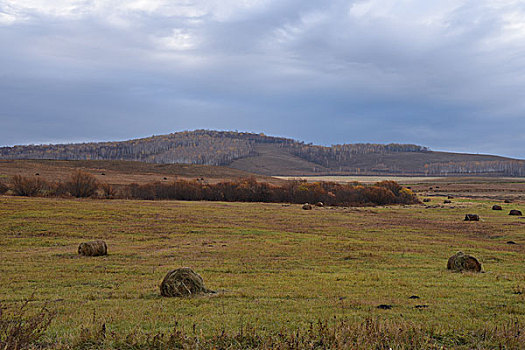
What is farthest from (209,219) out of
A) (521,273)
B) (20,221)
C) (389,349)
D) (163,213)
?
(389,349)

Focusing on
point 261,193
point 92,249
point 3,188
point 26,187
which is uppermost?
point 26,187

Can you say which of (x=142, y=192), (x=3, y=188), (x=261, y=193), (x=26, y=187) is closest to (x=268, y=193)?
(x=261, y=193)

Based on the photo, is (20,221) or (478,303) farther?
(20,221)

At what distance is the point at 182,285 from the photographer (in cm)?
1341

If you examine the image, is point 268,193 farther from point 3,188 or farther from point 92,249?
point 92,249

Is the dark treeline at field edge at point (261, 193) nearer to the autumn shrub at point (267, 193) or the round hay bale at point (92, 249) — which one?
the autumn shrub at point (267, 193)

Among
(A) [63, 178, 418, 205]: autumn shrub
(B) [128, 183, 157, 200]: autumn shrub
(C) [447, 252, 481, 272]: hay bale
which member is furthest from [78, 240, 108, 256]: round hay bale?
(B) [128, 183, 157, 200]: autumn shrub

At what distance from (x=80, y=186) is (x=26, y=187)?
7.73m

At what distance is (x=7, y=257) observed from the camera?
69.8 ft

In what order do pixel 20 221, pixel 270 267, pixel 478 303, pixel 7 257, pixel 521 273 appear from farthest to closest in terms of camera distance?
pixel 20 221 < pixel 7 257 < pixel 270 267 < pixel 521 273 < pixel 478 303

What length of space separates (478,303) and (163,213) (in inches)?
1461

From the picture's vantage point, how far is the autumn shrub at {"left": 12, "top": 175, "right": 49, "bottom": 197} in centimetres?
6194

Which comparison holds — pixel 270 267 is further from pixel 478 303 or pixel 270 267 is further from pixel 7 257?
pixel 7 257

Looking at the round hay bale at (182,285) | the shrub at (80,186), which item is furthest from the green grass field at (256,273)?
the shrub at (80,186)
